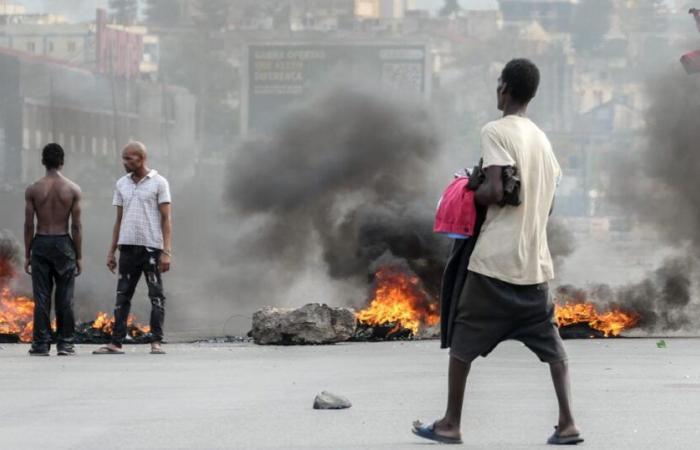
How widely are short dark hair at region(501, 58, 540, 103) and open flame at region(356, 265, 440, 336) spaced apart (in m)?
8.26

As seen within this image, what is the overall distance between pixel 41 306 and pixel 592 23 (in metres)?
126

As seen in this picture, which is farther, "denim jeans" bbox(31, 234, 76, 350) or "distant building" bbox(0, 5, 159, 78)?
"distant building" bbox(0, 5, 159, 78)

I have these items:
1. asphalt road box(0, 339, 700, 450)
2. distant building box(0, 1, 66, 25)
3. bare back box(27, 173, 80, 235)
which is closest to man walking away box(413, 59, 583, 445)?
asphalt road box(0, 339, 700, 450)

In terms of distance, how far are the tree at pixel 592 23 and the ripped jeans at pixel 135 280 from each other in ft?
403

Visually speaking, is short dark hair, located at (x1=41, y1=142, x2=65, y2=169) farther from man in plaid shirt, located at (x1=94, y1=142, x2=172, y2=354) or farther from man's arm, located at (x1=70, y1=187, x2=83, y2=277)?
man in plaid shirt, located at (x1=94, y1=142, x2=172, y2=354)

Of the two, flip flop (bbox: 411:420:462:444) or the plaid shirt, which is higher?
the plaid shirt

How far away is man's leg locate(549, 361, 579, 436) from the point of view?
22.9ft

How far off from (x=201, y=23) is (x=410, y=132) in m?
82.4

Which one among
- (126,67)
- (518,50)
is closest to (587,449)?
(126,67)

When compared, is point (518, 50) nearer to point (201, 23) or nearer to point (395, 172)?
point (201, 23)

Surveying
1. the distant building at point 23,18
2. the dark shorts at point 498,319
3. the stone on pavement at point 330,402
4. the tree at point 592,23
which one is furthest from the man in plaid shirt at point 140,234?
the tree at point 592,23

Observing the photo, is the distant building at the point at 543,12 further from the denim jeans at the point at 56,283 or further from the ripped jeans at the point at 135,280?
the denim jeans at the point at 56,283

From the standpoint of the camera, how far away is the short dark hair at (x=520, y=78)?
7.13 m

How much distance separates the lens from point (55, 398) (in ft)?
29.9
